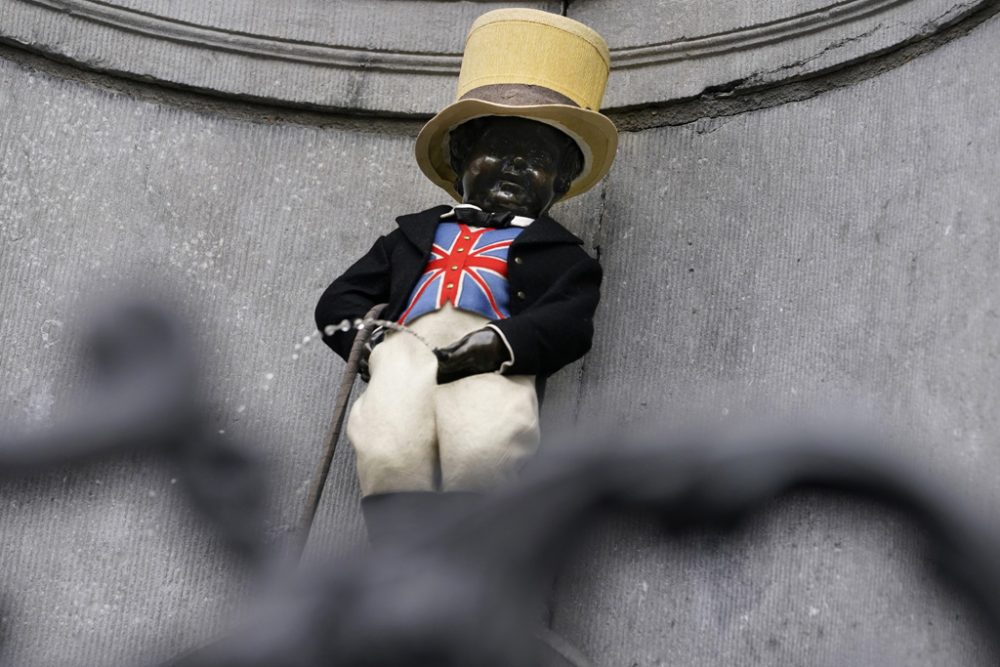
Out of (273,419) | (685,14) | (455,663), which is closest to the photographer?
(455,663)

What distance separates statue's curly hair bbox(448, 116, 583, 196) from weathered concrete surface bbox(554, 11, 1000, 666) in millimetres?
220

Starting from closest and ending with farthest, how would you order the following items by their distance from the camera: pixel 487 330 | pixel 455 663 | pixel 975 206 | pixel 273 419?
pixel 455 663, pixel 487 330, pixel 975 206, pixel 273 419

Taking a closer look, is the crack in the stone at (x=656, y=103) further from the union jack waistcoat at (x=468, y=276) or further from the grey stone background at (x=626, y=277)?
the union jack waistcoat at (x=468, y=276)

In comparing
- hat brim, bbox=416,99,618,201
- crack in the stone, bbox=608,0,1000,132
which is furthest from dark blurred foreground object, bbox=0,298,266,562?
crack in the stone, bbox=608,0,1000,132

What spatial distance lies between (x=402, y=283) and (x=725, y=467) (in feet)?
2.43

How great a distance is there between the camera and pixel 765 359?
293 cm

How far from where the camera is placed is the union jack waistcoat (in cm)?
275

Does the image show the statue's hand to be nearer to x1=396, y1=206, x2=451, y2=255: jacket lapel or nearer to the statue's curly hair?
x1=396, y1=206, x2=451, y2=255: jacket lapel

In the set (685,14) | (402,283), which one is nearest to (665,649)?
(402,283)

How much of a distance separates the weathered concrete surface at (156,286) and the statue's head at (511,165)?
1.30 ft

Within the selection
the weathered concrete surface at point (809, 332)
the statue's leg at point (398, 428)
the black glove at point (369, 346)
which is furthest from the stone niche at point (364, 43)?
the statue's leg at point (398, 428)

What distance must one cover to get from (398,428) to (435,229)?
0.43 m

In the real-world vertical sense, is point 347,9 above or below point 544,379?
above

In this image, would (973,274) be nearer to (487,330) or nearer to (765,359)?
(765,359)
